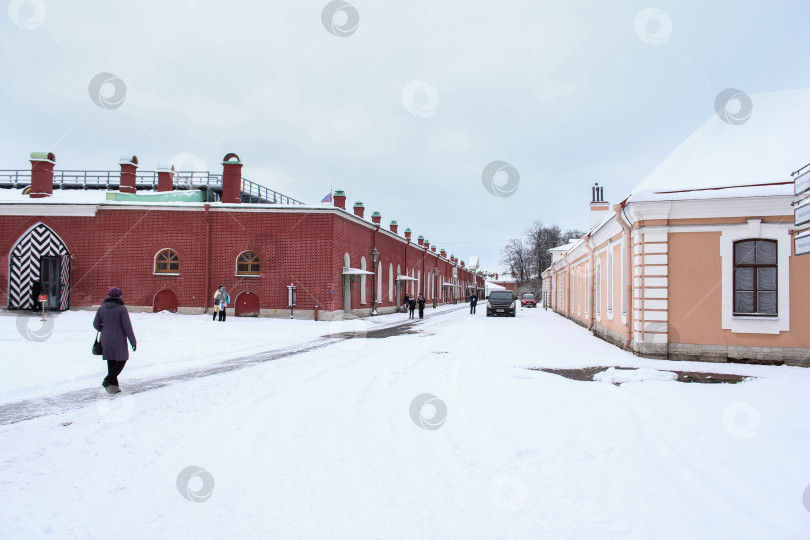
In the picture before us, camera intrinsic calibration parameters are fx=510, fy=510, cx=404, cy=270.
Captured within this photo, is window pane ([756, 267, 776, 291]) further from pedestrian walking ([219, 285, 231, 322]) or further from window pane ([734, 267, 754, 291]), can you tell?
pedestrian walking ([219, 285, 231, 322])

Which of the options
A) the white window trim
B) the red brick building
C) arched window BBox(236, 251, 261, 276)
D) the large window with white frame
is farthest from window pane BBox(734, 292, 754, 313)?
arched window BBox(236, 251, 261, 276)

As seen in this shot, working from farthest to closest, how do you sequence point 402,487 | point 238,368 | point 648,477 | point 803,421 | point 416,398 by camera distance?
point 238,368
point 416,398
point 803,421
point 648,477
point 402,487

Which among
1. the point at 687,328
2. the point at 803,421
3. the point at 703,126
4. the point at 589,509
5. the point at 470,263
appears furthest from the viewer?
the point at 470,263

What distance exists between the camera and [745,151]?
13641 mm

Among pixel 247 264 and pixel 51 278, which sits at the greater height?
pixel 247 264

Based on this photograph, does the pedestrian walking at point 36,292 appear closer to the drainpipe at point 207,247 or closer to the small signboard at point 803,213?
the drainpipe at point 207,247

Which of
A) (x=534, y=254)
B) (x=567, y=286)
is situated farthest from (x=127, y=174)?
(x=534, y=254)

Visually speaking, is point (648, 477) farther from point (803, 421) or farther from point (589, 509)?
point (803, 421)

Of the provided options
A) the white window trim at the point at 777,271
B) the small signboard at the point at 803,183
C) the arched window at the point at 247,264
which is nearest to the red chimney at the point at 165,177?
the arched window at the point at 247,264

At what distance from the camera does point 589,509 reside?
3908mm

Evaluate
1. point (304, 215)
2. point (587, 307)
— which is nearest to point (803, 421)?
point (587, 307)

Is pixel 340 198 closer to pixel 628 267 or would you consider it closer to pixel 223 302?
pixel 223 302

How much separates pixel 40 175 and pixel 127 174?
4.14 m

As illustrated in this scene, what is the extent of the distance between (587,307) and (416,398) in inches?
715
